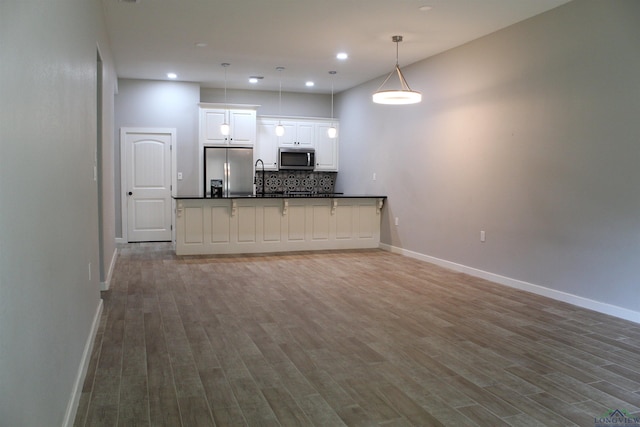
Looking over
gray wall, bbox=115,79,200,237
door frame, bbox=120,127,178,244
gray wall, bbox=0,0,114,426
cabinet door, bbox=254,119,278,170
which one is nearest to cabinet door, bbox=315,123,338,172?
cabinet door, bbox=254,119,278,170

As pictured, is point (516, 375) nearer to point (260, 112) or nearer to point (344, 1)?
point (344, 1)

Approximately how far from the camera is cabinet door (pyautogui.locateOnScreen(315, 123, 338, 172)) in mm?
10086

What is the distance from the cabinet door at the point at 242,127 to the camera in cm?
925

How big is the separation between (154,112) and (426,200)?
4940mm

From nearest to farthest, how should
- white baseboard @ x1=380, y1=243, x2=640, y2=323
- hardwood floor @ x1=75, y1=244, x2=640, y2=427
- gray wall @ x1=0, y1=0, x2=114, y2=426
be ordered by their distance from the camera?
gray wall @ x1=0, y1=0, x2=114, y2=426, hardwood floor @ x1=75, y1=244, x2=640, y2=427, white baseboard @ x1=380, y1=243, x2=640, y2=323

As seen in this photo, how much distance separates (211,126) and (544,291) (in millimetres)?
Result: 6253

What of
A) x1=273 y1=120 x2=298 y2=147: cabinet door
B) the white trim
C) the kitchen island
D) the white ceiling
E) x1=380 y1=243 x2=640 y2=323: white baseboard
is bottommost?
x1=380 y1=243 x2=640 y2=323: white baseboard

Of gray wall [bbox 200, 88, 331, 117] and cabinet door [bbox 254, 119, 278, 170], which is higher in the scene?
gray wall [bbox 200, 88, 331, 117]

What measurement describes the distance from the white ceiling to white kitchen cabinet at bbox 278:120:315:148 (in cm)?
176

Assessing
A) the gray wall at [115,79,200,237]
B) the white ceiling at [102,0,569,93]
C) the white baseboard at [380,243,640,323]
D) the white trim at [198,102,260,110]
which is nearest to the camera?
the white baseboard at [380,243,640,323]

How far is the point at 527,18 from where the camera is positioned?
5.30 metres

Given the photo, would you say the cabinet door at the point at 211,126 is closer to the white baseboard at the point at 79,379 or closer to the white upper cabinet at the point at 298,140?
the white upper cabinet at the point at 298,140

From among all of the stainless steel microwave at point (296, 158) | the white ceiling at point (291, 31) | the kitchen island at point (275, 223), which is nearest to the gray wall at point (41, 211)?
the white ceiling at point (291, 31)

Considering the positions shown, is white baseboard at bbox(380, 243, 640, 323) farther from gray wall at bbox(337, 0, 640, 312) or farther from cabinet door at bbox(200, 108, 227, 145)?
cabinet door at bbox(200, 108, 227, 145)
